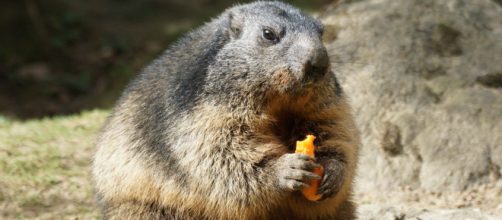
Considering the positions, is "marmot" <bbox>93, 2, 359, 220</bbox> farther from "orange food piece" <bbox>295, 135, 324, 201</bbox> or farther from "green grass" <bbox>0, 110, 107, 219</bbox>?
"green grass" <bbox>0, 110, 107, 219</bbox>

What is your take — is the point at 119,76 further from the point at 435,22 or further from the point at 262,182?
the point at 262,182

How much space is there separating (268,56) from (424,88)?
305 centimetres

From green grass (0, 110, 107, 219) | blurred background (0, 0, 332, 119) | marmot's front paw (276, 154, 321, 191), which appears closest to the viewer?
marmot's front paw (276, 154, 321, 191)

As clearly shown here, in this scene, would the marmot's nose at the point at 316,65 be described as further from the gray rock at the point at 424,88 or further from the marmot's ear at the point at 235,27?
the gray rock at the point at 424,88

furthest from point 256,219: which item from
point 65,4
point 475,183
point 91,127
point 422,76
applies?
point 65,4

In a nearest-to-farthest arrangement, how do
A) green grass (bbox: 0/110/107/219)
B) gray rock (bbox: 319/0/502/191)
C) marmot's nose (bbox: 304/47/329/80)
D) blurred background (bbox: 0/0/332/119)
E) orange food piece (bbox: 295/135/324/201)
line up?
marmot's nose (bbox: 304/47/329/80)
orange food piece (bbox: 295/135/324/201)
green grass (bbox: 0/110/107/219)
gray rock (bbox: 319/0/502/191)
blurred background (bbox: 0/0/332/119)

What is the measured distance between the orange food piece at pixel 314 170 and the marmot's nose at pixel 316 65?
1.59 ft

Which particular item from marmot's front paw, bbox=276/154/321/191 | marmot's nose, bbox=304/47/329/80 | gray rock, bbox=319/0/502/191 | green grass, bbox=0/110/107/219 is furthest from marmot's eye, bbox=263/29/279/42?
green grass, bbox=0/110/107/219

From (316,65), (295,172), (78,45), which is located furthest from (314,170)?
(78,45)

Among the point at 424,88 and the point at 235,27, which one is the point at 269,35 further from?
the point at 424,88

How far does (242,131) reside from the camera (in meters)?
5.07

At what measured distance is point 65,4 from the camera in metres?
16.0

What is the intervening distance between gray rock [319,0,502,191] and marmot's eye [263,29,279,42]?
1.61 meters

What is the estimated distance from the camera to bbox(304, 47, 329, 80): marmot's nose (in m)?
4.73
